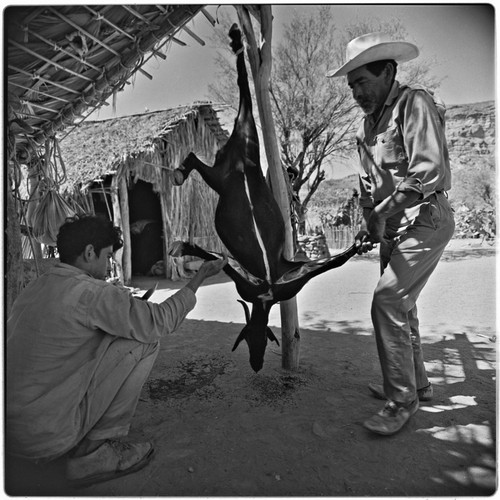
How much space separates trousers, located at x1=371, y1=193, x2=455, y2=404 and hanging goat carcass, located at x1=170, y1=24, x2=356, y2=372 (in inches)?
22.7

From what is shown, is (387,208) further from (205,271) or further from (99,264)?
(99,264)

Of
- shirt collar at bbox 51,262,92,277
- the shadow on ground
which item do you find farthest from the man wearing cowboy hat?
shirt collar at bbox 51,262,92,277

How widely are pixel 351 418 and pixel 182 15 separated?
9.76 ft

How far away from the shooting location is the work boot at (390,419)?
7.72 feet

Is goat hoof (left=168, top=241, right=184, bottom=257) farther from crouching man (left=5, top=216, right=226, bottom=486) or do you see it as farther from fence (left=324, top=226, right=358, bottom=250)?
fence (left=324, top=226, right=358, bottom=250)

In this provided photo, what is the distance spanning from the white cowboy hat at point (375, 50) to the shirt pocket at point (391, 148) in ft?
1.39

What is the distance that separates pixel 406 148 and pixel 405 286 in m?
0.83

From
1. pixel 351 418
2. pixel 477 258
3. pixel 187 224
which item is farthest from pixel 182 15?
pixel 477 258

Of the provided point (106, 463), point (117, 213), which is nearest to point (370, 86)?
point (106, 463)

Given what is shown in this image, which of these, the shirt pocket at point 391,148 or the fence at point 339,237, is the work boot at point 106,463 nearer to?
the shirt pocket at point 391,148

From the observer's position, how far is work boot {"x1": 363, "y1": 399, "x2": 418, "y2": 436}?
2.35 m

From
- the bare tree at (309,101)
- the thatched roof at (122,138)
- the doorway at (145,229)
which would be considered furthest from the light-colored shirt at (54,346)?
the bare tree at (309,101)

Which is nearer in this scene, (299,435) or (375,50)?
(375,50)

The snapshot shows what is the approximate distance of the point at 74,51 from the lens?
262 cm
